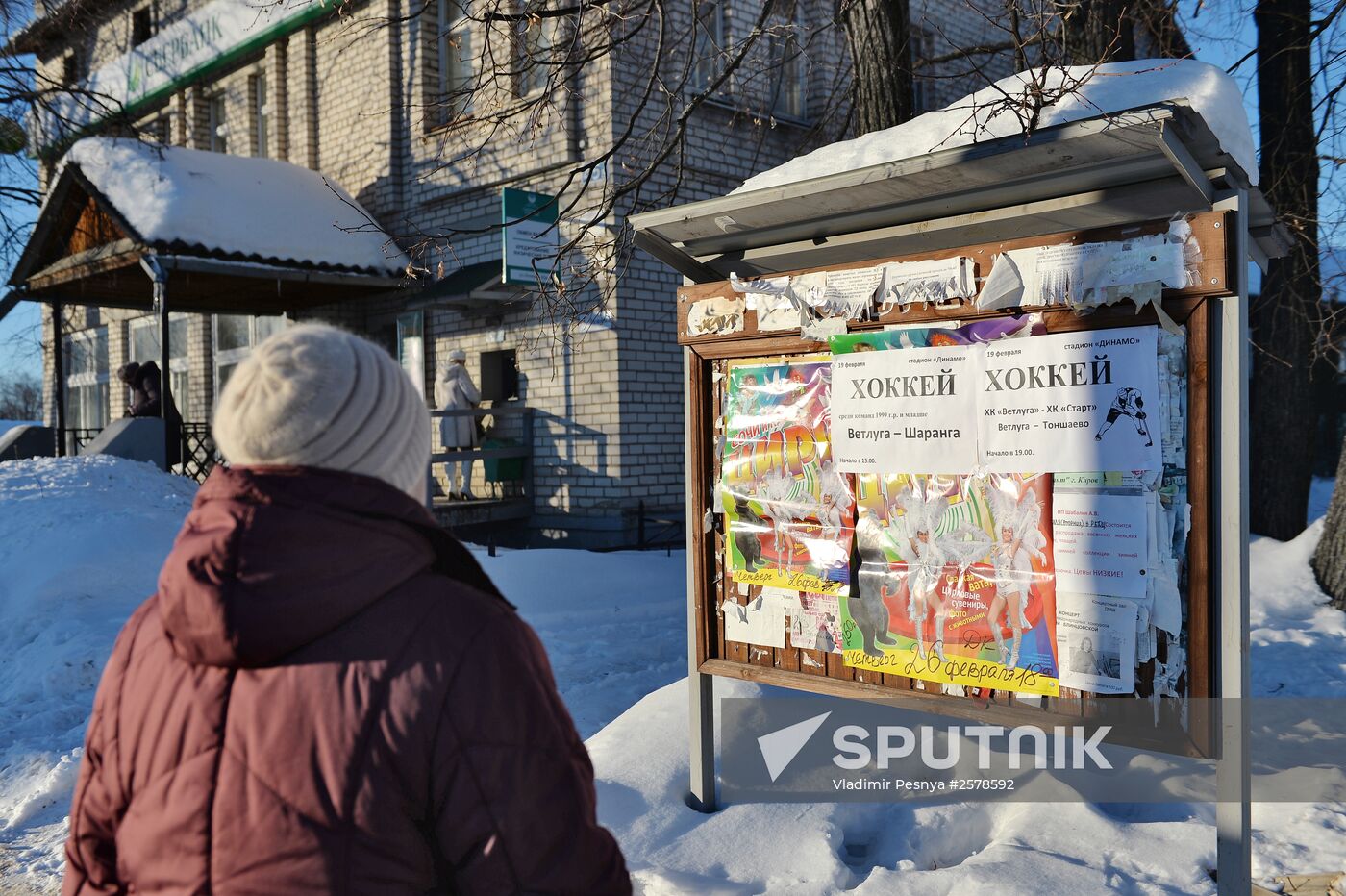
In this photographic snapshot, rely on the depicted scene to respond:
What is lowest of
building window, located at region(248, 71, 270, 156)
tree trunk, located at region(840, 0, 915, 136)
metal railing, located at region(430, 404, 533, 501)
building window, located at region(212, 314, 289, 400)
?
metal railing, located at region(430, 404, 533, 501)

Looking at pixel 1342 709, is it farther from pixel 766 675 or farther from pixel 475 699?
pixel 475 699

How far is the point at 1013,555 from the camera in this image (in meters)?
2.85

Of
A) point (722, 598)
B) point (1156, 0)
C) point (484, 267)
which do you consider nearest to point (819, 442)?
point (722, 598)

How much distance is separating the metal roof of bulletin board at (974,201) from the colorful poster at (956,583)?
34.1 inches

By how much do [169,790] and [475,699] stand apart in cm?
43

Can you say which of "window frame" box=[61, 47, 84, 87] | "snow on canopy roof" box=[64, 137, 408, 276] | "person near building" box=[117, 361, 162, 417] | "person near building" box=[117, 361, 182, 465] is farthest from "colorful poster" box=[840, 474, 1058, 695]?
"window frame" box=[61, 47, 84, 87]

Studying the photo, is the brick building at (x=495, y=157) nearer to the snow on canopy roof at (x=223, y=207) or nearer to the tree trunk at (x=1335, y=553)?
the snow on canopy roof at (x=223, y=207)

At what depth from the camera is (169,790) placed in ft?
4.08

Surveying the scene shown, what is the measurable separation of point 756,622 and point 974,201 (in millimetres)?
1615

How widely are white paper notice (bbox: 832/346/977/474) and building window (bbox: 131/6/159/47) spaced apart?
59.7 ft

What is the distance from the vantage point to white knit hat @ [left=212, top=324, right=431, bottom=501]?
125 cm

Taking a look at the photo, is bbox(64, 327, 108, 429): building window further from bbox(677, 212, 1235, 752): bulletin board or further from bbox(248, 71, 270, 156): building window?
bbox(677, 212, 1235, 752): bulletin board

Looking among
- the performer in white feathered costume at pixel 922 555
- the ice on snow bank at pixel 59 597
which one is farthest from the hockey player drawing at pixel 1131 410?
the ice on snow bank at pixel 59 597

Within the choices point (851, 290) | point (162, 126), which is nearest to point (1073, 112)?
point (851, 290)
